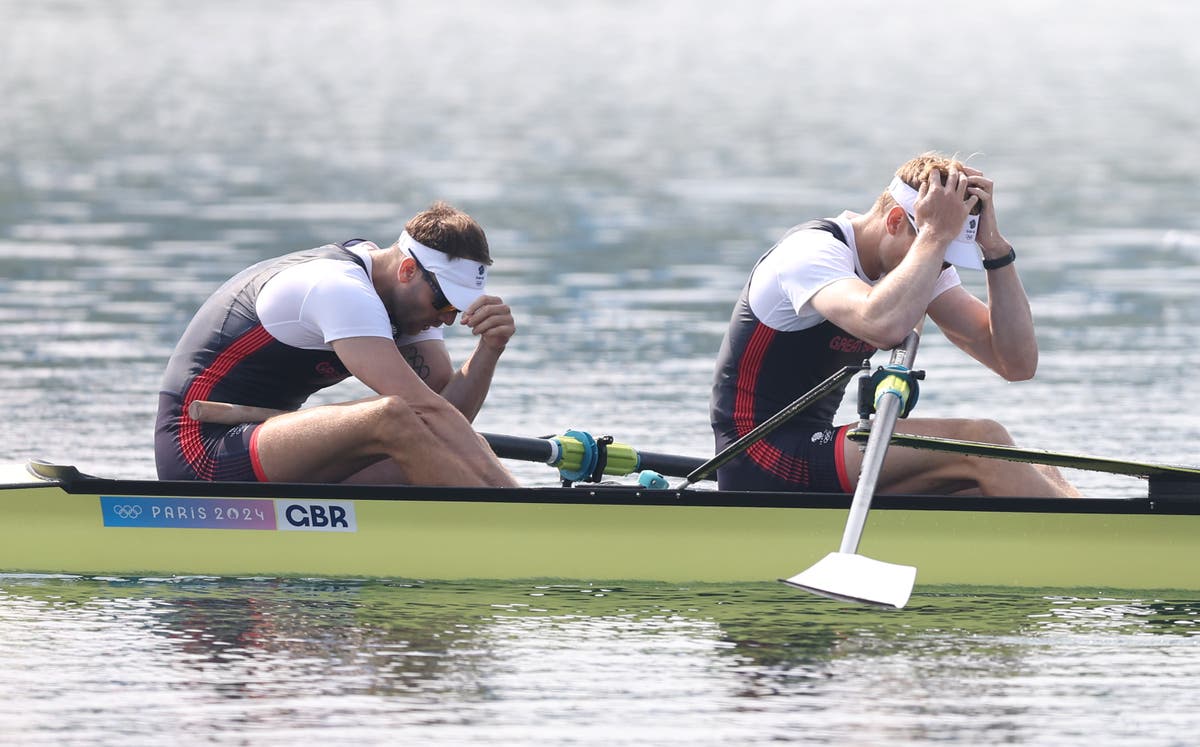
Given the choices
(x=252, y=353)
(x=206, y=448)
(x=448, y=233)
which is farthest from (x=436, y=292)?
(x=206, y=448)

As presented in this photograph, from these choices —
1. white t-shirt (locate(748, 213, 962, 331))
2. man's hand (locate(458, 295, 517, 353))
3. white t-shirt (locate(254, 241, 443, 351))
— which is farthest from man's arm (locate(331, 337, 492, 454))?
white t-shirt (locate(748, 213, 962, 331))

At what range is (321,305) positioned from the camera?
9.15 metres

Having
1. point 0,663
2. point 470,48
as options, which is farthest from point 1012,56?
point 0,663

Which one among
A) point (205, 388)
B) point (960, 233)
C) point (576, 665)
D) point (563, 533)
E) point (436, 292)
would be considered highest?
point (960, 233)

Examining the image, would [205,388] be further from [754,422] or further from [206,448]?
[754,422]

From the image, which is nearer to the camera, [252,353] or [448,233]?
[448,233]

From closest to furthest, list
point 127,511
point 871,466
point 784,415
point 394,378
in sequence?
point 871,466 → point 394,378 → point 784,415 → point 127,511

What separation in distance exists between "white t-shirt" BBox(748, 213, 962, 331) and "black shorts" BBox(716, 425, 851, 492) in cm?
50

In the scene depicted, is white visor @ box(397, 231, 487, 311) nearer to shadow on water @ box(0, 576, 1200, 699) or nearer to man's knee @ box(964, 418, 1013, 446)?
shadow on water @ box(0, 576, 1200, 699)

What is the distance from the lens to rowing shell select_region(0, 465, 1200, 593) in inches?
363

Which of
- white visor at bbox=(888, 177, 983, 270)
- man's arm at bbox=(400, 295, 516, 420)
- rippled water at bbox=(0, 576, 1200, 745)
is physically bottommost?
rippled water at bbox=(0, 576, 1200, 745)

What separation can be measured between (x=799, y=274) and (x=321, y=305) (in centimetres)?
196

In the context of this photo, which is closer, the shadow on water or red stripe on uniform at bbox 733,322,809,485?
the shadow on water

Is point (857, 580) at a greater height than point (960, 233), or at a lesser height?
lesser
